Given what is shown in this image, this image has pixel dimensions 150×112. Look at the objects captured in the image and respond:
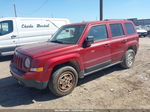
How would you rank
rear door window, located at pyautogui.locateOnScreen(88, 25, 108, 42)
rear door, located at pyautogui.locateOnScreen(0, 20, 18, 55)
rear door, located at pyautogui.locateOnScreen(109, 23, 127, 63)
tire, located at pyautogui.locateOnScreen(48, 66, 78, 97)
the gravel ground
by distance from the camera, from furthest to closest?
rear door, located at pyautogui.locateOnScreen(0, 20, 18, 55) < rear door, located at pyautogui.locateOnScreen(109, 23, 127, 63) < rear door window, located at pyautogui.locateOnScreen(88, 25, 108, 42) < tire, located at pyautogui.locateOnScreen(48, 66, 78, 97) < the gravel ground

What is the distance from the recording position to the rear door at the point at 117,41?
5.38 m

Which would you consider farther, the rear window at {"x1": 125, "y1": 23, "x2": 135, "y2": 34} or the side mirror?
the rear window at {"x1": 125, "y1": 23, "x2": 135, "y2": 34}

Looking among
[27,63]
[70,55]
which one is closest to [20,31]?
[27,63]

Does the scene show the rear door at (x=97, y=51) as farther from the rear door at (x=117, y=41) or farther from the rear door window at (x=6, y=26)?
the rear door window at (x=6, y=26)

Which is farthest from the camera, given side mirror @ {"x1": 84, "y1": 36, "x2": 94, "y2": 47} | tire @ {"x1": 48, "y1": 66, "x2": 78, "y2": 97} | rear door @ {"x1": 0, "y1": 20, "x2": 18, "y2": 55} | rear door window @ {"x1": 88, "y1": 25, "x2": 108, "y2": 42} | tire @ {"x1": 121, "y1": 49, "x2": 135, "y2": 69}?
rear door @ {"x1": 0, "y1": 20, "x2": 18, "y2": 55}

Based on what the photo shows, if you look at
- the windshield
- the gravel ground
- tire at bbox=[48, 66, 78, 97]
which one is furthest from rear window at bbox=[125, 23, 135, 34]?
tire at bbox=[48, 66, 78, 97]

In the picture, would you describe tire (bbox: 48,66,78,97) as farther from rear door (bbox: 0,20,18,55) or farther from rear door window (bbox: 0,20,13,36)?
rear door window (bbox: 0,20,13,36)

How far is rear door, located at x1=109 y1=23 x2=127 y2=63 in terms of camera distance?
5.38 metres

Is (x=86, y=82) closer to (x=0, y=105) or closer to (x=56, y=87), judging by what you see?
(x=56, y=87)

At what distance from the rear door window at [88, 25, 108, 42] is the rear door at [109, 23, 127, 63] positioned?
34cm

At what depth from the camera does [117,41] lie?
18.0 feet

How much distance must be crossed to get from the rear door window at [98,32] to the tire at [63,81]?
1289mm

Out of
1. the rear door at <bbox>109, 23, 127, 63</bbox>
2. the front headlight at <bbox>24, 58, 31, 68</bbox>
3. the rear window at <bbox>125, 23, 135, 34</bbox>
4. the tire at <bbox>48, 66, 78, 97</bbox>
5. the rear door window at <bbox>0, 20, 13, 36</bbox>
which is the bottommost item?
the tire at <bbox>48, 66, 78, 97</bbox>

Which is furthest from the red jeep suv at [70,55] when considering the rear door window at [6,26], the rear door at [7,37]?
the rear door window at [6,26]
